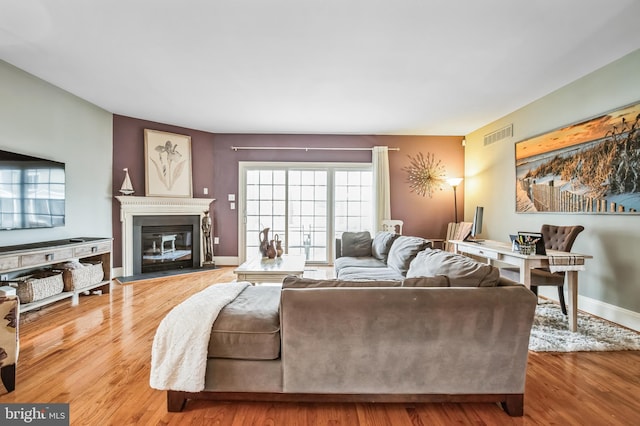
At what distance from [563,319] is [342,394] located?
8.90 feet

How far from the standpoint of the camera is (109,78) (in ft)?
11.4

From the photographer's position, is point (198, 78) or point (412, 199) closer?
point (198, 78)

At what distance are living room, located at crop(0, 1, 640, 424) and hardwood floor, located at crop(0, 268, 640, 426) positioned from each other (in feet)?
3.74

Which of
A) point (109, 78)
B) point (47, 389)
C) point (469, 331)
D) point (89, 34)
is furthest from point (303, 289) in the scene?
point (109, 78)

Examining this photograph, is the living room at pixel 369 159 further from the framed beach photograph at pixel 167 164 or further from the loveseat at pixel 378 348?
the loveseat at pixel 378 348

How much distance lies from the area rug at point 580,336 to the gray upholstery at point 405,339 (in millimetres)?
1199

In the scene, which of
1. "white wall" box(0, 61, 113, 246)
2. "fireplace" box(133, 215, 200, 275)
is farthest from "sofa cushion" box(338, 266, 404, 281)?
"white wall" box(0, 61, 113, 246)

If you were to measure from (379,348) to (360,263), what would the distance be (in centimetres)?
211

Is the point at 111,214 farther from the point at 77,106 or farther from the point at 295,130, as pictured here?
the point at 295,130

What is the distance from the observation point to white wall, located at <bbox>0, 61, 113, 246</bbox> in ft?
10.6

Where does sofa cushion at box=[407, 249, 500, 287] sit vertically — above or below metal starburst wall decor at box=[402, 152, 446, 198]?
below

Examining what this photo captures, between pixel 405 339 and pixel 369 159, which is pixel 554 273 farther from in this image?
pixel 369 159

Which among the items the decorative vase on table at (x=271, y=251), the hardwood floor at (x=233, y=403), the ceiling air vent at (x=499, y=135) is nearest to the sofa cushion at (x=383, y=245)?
the decorative vase on table at (x=271, y=251)

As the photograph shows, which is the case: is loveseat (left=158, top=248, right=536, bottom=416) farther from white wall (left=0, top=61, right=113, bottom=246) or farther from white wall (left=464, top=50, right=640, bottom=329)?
white wall (left=0, top=61, right=113, bottom=246)
